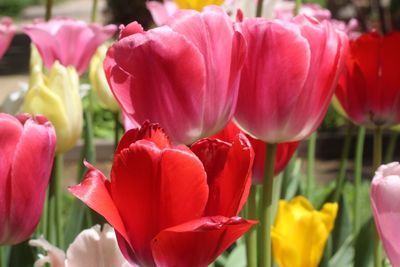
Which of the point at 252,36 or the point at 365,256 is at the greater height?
the point at 252,36

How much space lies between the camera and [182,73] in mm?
748

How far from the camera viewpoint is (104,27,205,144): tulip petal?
2.37ft

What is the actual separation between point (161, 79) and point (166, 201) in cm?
16

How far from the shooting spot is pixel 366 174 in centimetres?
544

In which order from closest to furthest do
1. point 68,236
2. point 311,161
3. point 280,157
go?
point 280,157
point 68,236
point 311,161

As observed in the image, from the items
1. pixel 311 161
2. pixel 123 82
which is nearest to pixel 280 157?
pixel 123 82

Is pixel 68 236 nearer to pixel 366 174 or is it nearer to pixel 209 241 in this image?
pixel 209 241

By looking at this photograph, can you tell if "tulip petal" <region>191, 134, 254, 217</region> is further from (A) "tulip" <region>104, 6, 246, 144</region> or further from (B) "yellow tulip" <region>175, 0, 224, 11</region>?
(B) "yellow tulip" <region>175, 0, 224, 11</region>

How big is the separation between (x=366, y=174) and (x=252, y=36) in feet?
15.6

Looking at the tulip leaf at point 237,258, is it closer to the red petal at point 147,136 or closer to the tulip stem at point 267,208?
the tulip stem at point 267,208

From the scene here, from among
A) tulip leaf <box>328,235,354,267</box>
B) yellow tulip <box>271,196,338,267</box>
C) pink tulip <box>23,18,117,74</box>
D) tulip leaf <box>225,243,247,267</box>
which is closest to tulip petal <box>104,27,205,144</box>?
yellow tulip <box>271,196,338,267</box>

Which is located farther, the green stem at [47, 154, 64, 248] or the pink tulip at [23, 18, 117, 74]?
the pink tulip at [23, 18, 117, 74]

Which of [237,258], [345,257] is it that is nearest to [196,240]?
[237,258]

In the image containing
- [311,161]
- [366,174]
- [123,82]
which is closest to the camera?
[123,82]
